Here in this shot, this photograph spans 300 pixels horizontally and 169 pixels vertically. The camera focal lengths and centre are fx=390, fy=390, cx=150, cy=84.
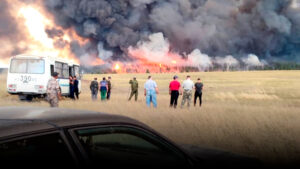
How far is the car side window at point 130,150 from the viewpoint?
8.04 ft

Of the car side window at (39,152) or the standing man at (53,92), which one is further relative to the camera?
the standing man at (53,92)

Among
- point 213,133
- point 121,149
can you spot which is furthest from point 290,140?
point 121,149

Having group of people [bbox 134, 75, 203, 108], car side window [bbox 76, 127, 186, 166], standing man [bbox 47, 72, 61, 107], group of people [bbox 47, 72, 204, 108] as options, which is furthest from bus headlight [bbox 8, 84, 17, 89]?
car side window [bbox 76, 127, 186, 166]

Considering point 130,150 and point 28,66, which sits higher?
point 28,66

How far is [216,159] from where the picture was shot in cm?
298

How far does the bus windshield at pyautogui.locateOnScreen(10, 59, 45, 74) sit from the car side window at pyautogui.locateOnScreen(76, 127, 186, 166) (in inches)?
831

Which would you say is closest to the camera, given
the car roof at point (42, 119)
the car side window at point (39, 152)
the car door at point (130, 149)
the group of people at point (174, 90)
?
the car roof at point (42, 119)

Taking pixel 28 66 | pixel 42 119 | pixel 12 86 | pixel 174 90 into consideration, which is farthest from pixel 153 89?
pixel 42 119

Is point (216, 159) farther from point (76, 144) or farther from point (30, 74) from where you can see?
point (30, 74)

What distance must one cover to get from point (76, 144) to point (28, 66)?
2278 cm

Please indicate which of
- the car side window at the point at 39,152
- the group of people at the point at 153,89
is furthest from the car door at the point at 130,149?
the group of people at the point at 153,89

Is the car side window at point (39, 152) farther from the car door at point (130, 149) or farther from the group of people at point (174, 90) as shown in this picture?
the group of people at point (174, 90)

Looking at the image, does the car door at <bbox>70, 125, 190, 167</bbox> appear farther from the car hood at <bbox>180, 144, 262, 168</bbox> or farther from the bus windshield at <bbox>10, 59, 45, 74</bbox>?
the bus windshield at <bbox>10, 59, 45, 74</bbox>

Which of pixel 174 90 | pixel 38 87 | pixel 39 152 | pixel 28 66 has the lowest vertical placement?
pixel 38 87
